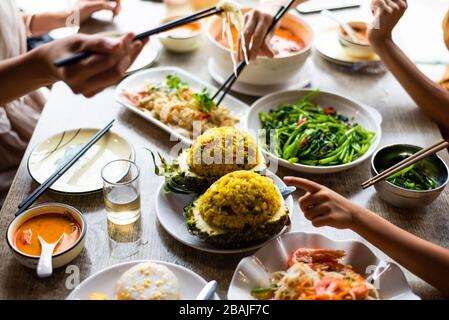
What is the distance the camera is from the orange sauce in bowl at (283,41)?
2527 millimetres

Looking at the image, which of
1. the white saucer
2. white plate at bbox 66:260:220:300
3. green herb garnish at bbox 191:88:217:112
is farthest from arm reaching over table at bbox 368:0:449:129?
white plate at bbox 66:260:220:300

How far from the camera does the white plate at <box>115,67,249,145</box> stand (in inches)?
84.9

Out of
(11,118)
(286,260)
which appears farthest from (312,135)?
(11,118)

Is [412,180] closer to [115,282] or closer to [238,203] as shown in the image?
[238,203]

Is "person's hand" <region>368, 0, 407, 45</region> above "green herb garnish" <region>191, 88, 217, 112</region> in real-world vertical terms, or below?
above

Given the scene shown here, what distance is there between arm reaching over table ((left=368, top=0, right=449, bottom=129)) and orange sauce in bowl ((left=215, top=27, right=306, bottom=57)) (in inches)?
17.1

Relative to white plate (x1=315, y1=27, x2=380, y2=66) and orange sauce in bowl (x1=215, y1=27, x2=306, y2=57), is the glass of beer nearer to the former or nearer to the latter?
orange sauce in bowl (x1=215, y1=27, x2=306, y2=57)

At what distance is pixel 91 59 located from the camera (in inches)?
60.4

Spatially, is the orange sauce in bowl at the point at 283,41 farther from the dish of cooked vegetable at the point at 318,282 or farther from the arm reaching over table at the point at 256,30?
the dish of cooked vegetable at the point at 318,282

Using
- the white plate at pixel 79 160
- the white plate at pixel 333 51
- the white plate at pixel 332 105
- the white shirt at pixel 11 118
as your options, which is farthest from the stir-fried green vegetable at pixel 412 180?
the white shirt at pixel 11 118

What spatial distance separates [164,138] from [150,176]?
27 cm

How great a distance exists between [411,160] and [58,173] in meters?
1.35

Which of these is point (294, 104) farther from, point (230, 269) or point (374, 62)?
point (230, 269)
